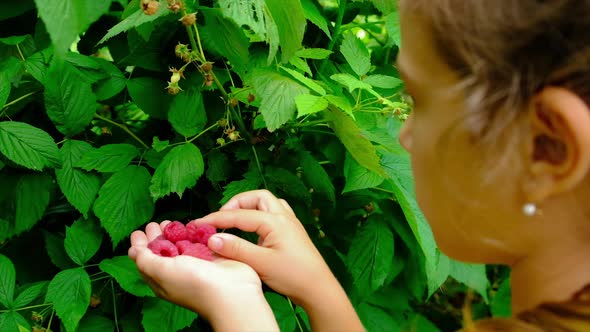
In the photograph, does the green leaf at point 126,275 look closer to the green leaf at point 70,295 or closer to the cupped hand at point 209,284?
the green leaf at point 70,295

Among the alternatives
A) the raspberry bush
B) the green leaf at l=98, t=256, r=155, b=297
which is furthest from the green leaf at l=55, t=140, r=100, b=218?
the green leaf at l=98, t=256, r=155, b=297

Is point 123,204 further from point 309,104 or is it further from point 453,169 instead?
point 453,169

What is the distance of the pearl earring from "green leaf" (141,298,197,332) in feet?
2.39

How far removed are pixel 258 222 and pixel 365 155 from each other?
22 centimetres

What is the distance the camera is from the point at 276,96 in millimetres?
1284

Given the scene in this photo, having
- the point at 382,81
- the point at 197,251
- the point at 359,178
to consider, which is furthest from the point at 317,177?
the point at 197,251

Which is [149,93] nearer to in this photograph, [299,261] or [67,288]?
[67,288]

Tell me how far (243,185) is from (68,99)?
37 cm

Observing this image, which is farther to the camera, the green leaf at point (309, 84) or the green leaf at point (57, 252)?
the green leaf at point (57, 252)

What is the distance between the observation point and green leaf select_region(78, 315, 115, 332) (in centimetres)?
145

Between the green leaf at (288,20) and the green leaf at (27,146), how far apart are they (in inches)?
20.0

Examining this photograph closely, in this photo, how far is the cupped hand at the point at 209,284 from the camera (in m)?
1.02

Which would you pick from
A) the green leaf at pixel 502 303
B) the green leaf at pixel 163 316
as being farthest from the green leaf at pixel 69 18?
the green leaf at pixel 502 303

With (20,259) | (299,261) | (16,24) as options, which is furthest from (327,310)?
(16,24)
